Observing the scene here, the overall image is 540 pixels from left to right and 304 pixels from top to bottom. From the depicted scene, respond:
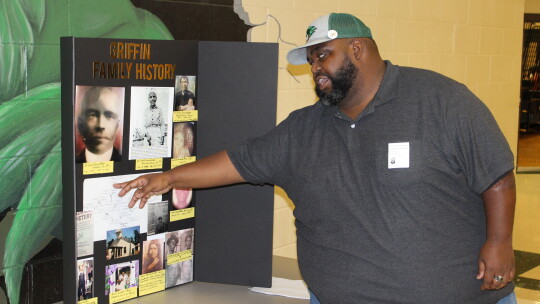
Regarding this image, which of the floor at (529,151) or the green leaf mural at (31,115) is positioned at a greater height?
the green leaf mural at (31,115)

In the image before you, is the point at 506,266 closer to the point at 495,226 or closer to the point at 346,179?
the point at 495,226

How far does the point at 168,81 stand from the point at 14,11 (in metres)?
0.50

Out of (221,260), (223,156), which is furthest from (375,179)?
(221,260)

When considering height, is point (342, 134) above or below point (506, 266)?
above

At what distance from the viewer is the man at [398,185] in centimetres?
186

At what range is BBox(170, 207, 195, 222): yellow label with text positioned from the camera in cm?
227

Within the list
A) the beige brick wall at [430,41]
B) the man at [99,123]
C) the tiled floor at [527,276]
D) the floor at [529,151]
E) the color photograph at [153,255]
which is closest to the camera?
the man at [99,123]

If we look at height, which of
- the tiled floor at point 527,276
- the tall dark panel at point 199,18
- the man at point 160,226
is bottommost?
the tiled floor at point 527,276

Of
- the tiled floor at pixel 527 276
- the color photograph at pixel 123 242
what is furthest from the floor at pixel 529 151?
the color photograph at pixel 123 242

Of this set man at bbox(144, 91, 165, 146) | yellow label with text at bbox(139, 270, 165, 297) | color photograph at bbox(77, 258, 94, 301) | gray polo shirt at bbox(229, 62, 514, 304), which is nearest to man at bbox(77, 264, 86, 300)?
color photograph at bbox(77, 258, 94, 301)

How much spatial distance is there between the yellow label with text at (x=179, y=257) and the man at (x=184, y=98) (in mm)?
466

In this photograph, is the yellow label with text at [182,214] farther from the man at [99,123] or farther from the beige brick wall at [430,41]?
the beige brick wall at [430,41]

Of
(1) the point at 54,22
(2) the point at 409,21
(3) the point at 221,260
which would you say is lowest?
(3) the point at 221,260

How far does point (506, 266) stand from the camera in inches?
74.7
